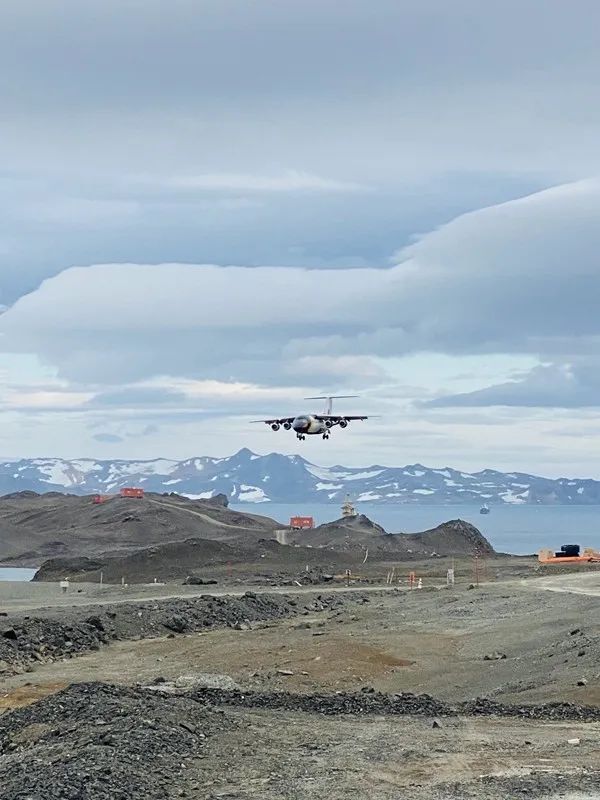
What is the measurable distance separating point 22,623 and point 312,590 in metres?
20.8

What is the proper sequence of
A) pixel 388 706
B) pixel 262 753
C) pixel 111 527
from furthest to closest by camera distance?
pixel 111 527 < pixel 388 706 < pixel 262 753

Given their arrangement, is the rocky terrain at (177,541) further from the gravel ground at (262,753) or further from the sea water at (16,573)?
the gravel ground at (262,753)

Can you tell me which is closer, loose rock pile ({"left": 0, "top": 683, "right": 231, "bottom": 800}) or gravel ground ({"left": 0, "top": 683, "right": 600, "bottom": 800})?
loose rock pile ({"left": 0, "top": 683, "right": 231, "bottom": 800})

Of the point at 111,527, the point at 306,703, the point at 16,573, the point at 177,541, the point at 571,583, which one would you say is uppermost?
the point at 111,527

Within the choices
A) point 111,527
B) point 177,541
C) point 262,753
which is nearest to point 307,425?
point 177,541

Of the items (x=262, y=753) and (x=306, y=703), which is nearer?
(x=262, y=753)

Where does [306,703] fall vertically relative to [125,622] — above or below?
below

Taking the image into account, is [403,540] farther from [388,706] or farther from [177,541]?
[388,706]

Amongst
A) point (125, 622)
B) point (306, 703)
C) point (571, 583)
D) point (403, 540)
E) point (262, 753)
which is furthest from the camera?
point (403, 540)

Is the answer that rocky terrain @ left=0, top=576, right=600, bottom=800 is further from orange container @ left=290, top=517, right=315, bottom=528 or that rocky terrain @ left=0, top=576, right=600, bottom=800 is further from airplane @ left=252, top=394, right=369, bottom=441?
orange container @ left=290, top=517, right=315, bottom=528

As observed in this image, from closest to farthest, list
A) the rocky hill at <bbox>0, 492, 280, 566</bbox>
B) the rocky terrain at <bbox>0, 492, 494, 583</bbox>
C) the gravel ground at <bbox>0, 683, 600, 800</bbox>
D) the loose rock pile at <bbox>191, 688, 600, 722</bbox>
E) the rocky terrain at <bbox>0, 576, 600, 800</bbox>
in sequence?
the gravel ground at <bbox>0, 683, 600, 800</bbox> → the rocky terrain at <bbox>0, 576, 600, 800</bbox> → the loose rock pile at <bbox>191, 688, 600, 722</bbox> → the rocky terrain at <bbox>0, 492, 494, 583</bbox> → the rocky hill at <bbox>0, 492, 280, 566</bbox>

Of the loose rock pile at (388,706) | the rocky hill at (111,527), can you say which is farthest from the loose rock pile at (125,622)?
the rocky hill at (111,527)

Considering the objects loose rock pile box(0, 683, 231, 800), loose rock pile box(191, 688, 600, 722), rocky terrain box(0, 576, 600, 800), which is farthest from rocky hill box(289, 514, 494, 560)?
loose rock pile box(0, 683, 231, 800)

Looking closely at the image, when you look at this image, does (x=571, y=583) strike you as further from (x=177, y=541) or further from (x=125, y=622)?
(x=177, y=541)
